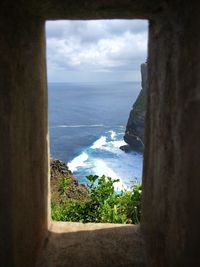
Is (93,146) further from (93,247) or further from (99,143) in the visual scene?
(93,247)

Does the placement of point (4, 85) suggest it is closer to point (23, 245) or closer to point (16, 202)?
point (16, 202)

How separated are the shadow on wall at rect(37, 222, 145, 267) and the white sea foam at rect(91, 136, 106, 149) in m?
48.3

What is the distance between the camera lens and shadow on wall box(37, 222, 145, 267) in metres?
3.43

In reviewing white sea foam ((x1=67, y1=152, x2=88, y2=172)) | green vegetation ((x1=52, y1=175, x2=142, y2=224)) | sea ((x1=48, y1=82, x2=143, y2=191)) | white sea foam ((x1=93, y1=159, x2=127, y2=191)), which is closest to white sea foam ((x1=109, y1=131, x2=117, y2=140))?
sea ((x1=48, y1=82, x2=143, y2=191))

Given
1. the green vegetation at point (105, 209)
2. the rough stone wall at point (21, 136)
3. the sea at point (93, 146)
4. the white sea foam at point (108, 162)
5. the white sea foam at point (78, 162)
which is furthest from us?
the white sea foam at point (78, 162)

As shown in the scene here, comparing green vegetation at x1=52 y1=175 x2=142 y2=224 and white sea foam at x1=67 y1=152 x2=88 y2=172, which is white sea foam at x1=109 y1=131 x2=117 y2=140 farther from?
green vegetation at x1=52 y1=175 x2=142 y2=224

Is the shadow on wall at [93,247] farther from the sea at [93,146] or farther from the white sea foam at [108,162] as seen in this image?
the white sea foam at [108,162]

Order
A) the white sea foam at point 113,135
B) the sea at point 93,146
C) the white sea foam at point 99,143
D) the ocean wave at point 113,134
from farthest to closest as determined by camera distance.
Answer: the ocean wave at point 113,134 < the white sea foam at point 113,135 < the white sea foam at point 99,143 < the sea at point 93,146

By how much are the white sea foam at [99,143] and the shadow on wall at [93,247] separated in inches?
1900

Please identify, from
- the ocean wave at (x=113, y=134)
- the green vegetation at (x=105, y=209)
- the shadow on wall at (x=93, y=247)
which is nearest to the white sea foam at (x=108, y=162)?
the ocean wave at (x=113, y=134)

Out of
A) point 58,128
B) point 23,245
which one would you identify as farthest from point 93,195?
point 58,128

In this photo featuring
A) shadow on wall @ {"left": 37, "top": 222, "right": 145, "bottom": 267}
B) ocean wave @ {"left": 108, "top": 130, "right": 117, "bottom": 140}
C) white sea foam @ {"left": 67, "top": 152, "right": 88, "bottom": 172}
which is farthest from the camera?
ocean wave @ {"left": 108, "top": 130, "right": 117, "bottom": 140}

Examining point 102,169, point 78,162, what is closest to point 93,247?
point 102,169

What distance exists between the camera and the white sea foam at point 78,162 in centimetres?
3945
